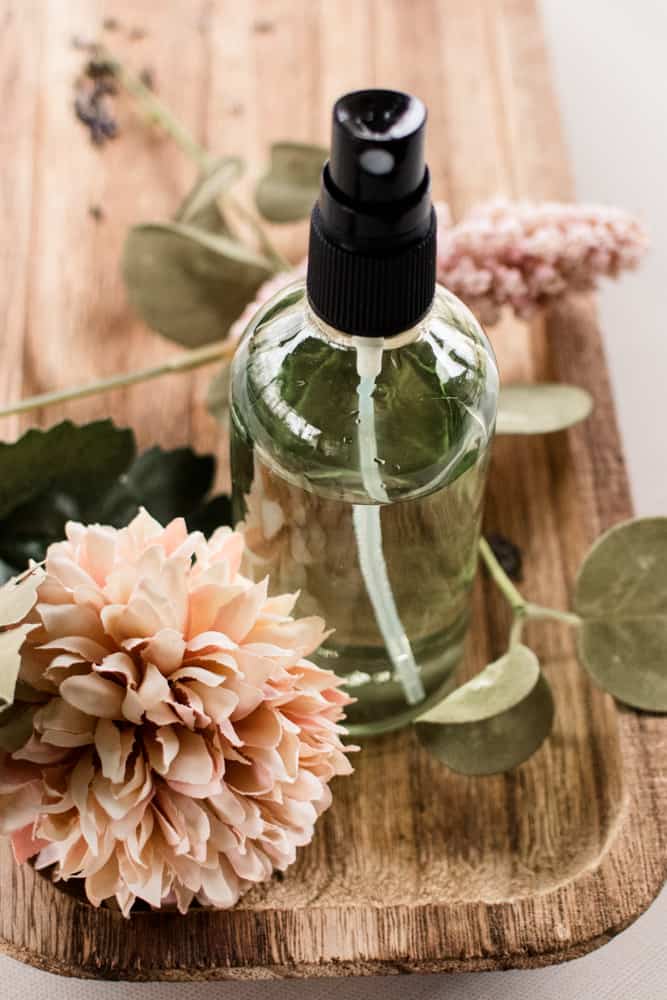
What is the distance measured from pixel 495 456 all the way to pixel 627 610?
115 millimetres

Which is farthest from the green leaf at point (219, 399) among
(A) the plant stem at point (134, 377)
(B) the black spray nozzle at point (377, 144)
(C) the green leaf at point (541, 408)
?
(B) the black spray nozzle at point (377, 144)

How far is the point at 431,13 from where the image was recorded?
0.72 metres

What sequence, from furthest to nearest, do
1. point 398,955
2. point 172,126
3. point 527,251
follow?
1. point 172,126
2. point 527,251
3. point 398,955

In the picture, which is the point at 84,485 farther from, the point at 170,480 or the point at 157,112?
the point at 157,112

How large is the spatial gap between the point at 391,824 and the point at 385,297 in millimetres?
224

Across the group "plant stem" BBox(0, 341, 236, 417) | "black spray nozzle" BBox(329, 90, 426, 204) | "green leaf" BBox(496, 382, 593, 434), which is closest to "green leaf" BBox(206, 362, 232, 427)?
"plant stem" BBox(0, 341, 236, 417)

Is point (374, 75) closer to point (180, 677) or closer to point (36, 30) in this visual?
point (36, 30)

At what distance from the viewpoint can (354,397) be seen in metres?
0.41

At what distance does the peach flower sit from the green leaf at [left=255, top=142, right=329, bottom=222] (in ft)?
0.87

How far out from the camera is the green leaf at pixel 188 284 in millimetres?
584

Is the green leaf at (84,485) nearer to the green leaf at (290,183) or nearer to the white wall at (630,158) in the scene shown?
the green leaf at (290,183)

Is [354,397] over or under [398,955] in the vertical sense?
over

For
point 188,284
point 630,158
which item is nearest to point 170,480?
point 188,284

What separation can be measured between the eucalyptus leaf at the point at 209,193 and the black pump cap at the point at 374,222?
9.8 inches
